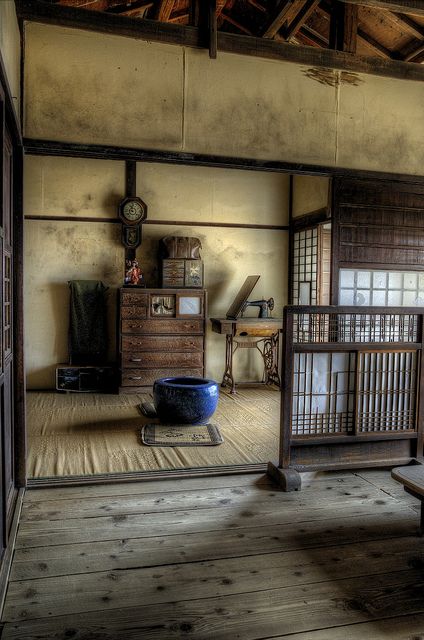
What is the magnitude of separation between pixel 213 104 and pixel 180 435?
2.67 meters

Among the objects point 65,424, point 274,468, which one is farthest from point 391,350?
point 65,424

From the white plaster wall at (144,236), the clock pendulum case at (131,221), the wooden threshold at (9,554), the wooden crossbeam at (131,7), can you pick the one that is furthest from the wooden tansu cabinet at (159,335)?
the wooden threshold at (9,554)

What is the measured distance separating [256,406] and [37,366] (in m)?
2.90

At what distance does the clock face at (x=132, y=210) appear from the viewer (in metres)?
6.48

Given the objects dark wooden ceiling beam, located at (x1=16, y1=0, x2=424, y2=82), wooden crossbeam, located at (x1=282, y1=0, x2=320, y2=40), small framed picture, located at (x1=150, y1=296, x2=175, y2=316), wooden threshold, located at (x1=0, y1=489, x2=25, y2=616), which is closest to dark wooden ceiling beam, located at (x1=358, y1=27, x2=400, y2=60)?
dark wooden ceiling beam, located at (x1=16, y1=0, x2=424, y2=82)

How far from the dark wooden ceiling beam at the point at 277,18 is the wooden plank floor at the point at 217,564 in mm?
3281

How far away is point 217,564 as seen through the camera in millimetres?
2371

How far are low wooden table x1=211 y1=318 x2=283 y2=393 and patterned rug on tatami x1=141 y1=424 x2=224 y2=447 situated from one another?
188cm

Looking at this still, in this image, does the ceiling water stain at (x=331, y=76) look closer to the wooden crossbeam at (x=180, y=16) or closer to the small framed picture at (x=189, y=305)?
the wooden crossbeam at (x=180, y=16)

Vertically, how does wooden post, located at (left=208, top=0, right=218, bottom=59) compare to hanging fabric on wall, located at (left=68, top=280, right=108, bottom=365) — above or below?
above

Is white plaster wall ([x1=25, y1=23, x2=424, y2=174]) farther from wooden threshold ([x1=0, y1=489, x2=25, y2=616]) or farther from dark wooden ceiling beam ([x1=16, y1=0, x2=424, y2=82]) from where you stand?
wooden threshold ([x1=0, y1=489, x2=25, y2=616])

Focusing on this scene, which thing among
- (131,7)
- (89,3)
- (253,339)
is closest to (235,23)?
(131,7)

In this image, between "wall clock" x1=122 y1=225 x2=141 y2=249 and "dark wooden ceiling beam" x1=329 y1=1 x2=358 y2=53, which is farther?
"wall clock" x1=122 y1=225 x2=141 y2=249

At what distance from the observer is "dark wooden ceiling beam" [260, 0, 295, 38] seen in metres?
3.49
